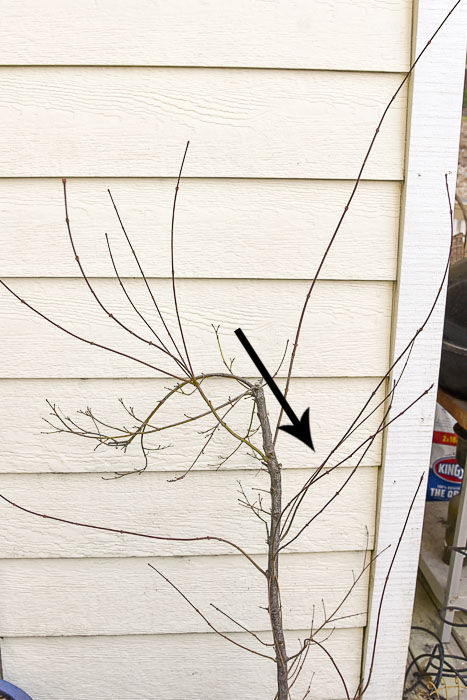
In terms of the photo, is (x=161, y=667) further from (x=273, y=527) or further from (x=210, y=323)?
(x=210, y=323)

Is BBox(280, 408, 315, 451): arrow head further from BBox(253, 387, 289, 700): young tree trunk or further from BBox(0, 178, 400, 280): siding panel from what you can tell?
BBox(0, 178, 400, 280): siding panel

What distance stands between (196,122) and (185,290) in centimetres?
35

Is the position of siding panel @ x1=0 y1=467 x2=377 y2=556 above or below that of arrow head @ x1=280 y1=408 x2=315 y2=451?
below

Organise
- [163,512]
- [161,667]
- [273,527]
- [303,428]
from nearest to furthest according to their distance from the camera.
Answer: [273,527]
[303,428]
[163,512]
[161,667]

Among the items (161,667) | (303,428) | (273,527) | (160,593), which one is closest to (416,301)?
(303,428)

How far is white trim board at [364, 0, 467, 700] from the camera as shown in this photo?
1205 mm

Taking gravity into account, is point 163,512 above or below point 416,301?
below

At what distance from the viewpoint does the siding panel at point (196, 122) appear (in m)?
1.22

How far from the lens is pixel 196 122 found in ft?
4.05

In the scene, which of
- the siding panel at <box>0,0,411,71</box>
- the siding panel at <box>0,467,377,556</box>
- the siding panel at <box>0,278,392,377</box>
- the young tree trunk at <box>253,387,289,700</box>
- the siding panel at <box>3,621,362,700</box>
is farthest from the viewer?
the siding panel at <box>3,621,362,700</box>

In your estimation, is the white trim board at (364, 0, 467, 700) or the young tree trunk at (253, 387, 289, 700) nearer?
the young tree trunk at (253, 387, 289, 700)

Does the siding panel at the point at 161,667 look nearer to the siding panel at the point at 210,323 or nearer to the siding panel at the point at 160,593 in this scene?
the siding panel at the point at 160,593

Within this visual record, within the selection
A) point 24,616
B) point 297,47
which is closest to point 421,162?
point 297,47

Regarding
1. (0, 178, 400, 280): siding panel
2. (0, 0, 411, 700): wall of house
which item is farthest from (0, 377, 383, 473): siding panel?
(0, 178, 400, 280): siding panel
